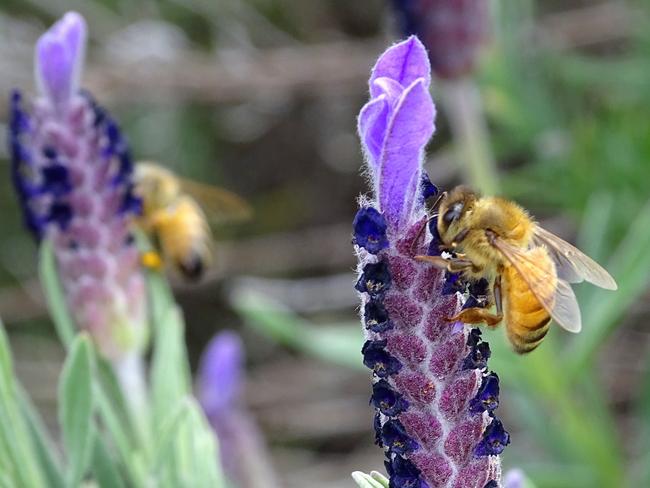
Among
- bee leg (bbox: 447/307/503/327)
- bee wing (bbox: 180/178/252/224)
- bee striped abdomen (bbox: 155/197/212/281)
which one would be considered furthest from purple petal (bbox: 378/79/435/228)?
bee wing (bbox: 180/178/252/224)

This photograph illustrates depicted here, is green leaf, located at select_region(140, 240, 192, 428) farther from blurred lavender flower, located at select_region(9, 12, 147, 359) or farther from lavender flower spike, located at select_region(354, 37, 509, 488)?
lavender flower spike, located at select_region(354, 37, 509, 488)

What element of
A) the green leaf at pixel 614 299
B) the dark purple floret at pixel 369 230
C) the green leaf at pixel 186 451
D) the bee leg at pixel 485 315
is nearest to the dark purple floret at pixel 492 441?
the bee leg at pixel 485 315

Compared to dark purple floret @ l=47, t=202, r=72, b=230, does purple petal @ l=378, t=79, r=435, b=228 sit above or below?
above

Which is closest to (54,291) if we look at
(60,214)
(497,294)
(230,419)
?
(60,214)

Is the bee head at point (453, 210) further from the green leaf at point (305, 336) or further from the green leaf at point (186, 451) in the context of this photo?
the green leaf at point (305, 336)

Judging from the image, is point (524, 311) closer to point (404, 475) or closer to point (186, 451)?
point (404, 475)

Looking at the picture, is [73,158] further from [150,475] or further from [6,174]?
[6,174]
